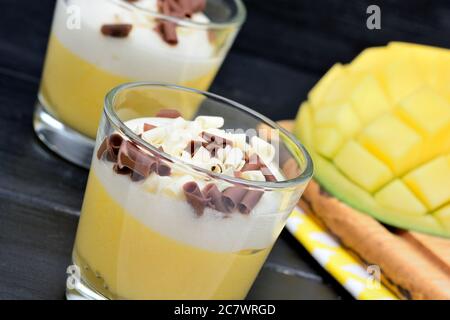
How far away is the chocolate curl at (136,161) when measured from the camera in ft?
3.01

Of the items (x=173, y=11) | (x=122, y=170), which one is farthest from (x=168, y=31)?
(x=122, y=170)

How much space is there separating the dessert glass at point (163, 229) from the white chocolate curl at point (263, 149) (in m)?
0.03

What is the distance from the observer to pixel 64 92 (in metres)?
1.42

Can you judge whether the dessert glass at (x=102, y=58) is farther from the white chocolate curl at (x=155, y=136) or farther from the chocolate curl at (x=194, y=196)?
the chocolate curl at (x=194, y=196)

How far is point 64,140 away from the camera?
144cm

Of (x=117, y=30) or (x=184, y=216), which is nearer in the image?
(x=184, y=216)

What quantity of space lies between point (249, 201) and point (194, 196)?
65 millimetres

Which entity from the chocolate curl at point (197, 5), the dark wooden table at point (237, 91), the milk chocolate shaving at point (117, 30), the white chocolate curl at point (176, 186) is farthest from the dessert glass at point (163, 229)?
the chocolate curl at point (197, 5)

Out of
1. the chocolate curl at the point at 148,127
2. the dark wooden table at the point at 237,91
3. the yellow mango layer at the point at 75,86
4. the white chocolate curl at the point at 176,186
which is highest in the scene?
the white chocolate curl at the point at 176,186

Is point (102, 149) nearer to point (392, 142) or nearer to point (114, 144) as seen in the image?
point (114, 144)

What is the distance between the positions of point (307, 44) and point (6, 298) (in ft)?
4.73

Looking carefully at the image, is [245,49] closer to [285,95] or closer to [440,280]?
[285,95]

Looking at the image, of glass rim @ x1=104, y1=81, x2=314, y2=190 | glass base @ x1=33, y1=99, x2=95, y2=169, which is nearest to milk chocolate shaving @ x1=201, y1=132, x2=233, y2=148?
glass rim @ x1=104, y1=81, x2=314, y2=190
